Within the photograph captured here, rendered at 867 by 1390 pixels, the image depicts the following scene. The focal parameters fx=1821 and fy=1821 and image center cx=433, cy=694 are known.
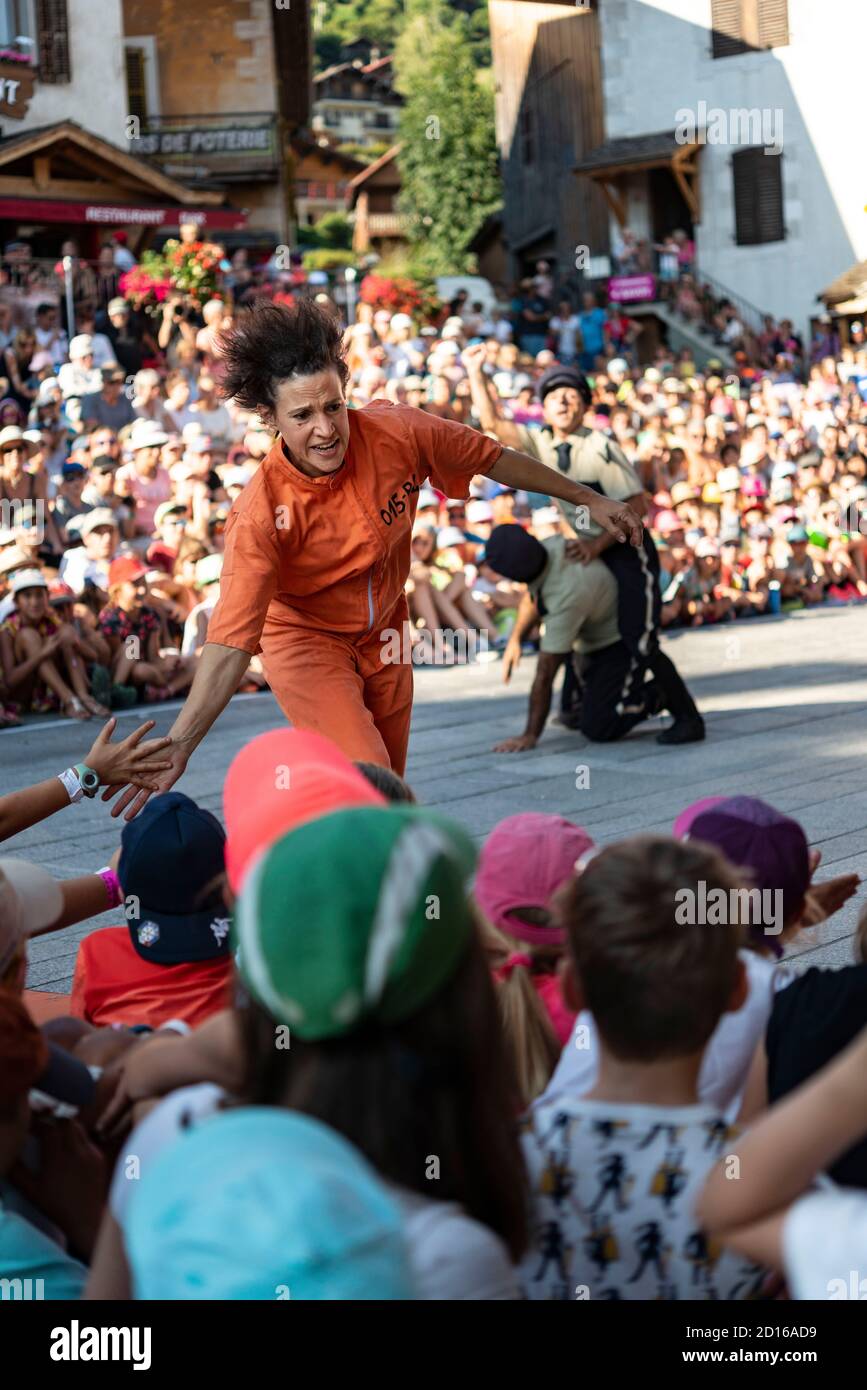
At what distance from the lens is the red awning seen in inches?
805

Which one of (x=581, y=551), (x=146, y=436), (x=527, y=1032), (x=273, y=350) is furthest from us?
(x=146, y=436)

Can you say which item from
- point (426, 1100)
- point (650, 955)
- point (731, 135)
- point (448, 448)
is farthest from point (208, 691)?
point (731, 135)

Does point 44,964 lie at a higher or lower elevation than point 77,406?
lower

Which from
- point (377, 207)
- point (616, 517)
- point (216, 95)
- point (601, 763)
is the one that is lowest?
point (601, 763)

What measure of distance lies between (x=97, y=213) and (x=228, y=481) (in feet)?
32.5

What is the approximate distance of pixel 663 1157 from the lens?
2.15m

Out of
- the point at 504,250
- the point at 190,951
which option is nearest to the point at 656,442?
the point at 190,951

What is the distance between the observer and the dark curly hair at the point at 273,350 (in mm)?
4598

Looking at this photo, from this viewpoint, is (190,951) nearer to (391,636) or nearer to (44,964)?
(391,636)

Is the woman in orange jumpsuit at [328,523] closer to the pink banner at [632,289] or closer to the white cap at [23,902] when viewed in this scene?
the white cap at [23,902]

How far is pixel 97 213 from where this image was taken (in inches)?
821

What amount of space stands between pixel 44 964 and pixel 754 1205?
12.1ft

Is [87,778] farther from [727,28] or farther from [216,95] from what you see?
[727,28]

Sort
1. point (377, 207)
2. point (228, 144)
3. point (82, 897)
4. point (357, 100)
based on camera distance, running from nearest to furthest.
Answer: point (82, 897), point (228, 144), point (377, 207), point (357, 100)
